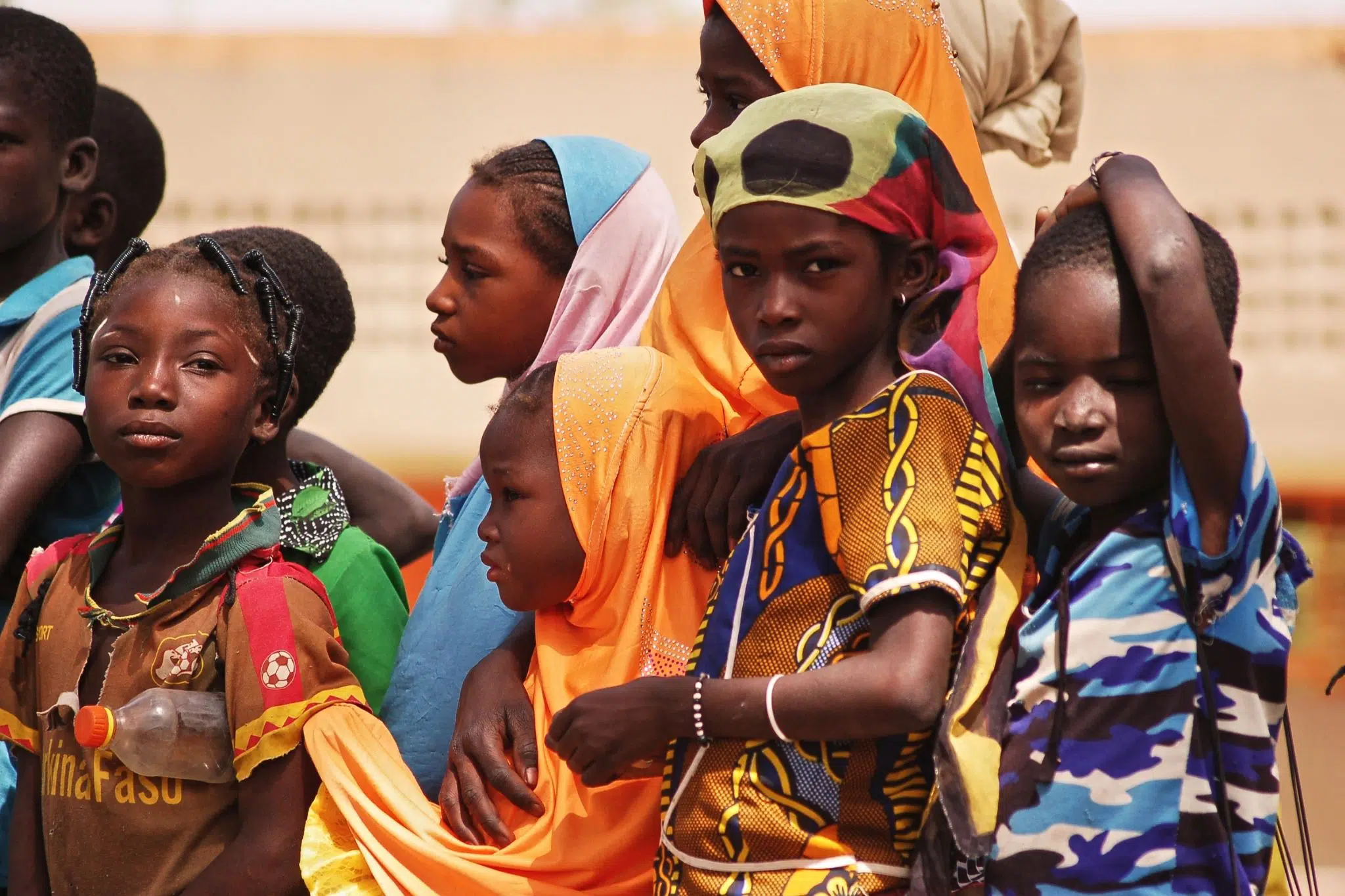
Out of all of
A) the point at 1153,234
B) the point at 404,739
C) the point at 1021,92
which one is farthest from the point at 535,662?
the point at 1021,92

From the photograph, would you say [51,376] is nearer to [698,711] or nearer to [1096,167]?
[698,711]

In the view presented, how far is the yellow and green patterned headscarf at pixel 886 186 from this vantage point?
2906 millimetres

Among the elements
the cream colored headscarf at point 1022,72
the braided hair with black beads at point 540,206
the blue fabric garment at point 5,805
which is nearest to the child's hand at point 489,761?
the braided hair with black beads at point 540,206

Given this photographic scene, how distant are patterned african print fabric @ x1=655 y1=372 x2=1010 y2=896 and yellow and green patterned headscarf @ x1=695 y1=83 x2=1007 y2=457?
11cm

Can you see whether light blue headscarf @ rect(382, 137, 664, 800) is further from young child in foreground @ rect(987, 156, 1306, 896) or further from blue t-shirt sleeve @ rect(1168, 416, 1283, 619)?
blue t-shirt sleeve @ rect(1168, 416, 1283, 619)

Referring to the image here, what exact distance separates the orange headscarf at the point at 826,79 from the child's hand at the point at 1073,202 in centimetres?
49

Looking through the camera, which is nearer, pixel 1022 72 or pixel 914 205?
pixel 914 205

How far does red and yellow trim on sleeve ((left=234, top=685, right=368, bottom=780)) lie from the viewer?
320 centimetres

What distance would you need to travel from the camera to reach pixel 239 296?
355 centimetres

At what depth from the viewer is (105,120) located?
17.0ft

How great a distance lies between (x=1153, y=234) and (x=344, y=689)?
167 cm

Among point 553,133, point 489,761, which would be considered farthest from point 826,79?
point 553,133

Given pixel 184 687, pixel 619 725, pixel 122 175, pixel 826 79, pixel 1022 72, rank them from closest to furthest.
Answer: pixel 619 725 < pixel 184 687 < pixel 826 79 < pixel 1022 72 < pixel 122 175

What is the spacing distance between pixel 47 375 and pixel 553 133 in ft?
35.3
